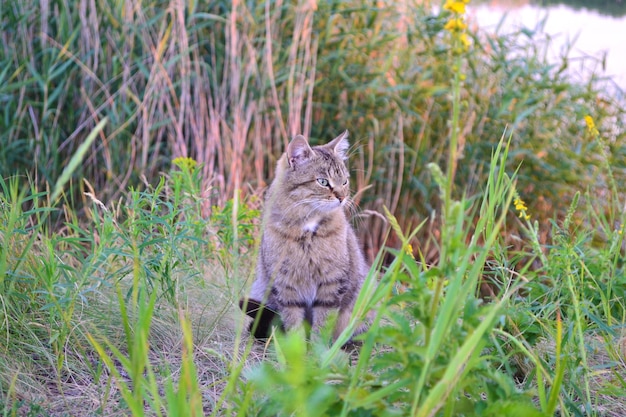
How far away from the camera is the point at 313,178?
3080 millimetres

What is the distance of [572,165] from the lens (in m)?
4.82

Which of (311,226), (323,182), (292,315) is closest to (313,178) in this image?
(323,182)

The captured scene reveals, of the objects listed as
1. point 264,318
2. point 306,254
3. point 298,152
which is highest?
point 298,152

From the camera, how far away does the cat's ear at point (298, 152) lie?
3086mm

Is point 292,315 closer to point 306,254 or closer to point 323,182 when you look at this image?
point 306,254

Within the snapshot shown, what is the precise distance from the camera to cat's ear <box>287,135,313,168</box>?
3086 millimetres

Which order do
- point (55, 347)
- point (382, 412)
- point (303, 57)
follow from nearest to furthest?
point (382, 412) < point (55, 347) < point (303, 57)

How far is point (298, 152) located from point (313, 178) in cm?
13

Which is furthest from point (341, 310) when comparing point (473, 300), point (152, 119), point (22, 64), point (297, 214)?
point (22, 64)

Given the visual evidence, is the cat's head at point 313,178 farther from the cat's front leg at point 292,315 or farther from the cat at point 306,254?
the cat's front leg at point 292,315

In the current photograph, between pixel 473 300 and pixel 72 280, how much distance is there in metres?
1.27

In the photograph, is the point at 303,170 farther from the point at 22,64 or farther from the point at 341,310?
the point at 22,64

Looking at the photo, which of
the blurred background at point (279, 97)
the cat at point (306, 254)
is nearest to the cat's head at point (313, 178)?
the cat at point (306, 254)

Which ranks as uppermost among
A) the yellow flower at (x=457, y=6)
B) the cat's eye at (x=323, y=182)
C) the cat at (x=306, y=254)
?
the yellow flower at (x=457, y=6)
